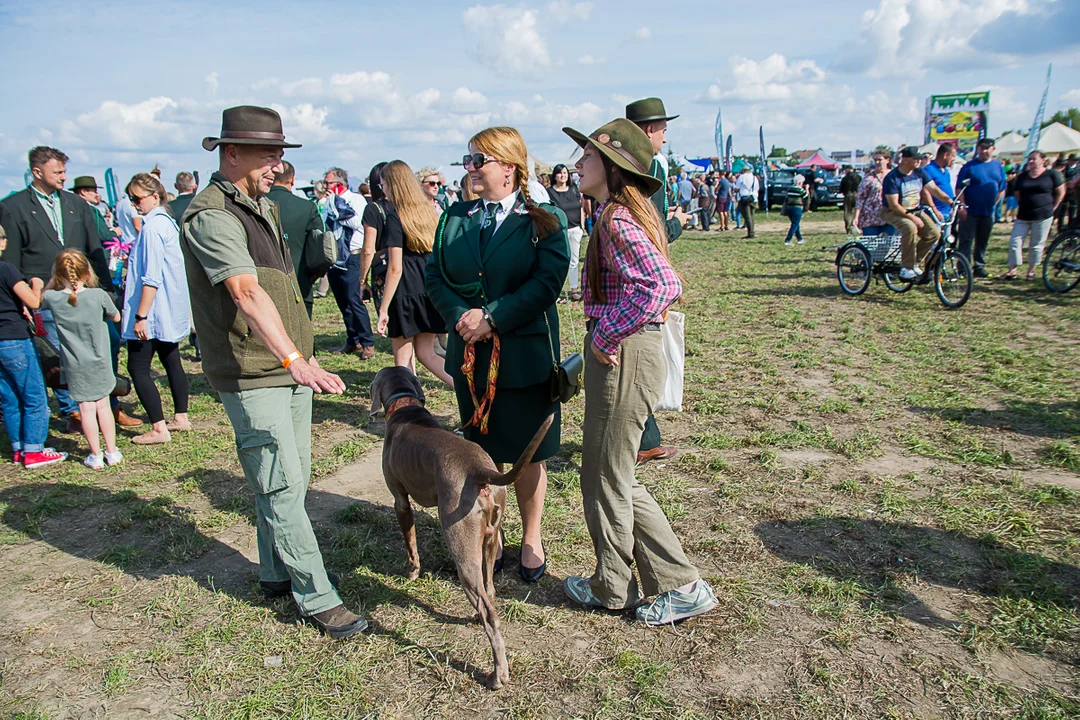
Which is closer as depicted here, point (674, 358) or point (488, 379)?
point (488, 379)

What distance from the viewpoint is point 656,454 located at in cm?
507

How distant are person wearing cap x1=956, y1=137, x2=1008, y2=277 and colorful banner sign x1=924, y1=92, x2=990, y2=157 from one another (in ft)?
59.1

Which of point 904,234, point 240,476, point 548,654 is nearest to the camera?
point 548,654

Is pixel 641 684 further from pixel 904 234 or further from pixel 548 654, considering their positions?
pixel 904 234

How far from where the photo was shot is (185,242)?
286 centimetres

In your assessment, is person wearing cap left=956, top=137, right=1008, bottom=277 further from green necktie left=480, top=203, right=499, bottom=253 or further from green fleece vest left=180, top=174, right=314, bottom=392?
green fleece vest left=180, top=174, right=314, bottom=392

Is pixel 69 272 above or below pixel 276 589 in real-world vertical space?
above

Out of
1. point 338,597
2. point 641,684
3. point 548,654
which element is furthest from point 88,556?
point 641,684

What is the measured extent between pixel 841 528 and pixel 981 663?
1.17 m

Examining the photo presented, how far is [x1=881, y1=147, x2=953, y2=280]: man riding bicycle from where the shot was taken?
9.88 metres

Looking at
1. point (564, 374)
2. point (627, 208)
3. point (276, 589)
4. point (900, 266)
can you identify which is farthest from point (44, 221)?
point (900, 266)

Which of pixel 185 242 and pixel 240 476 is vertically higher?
pixel 185 242

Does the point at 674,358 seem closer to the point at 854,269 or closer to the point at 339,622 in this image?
the point at 339,622

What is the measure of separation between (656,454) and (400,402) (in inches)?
84.3
